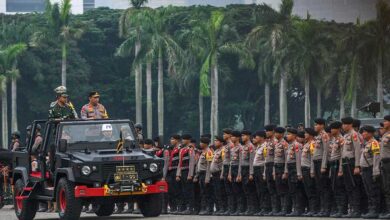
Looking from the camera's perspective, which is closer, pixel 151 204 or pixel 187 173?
pixel 151 204

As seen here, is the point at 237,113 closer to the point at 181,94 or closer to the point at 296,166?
the point at 181,94

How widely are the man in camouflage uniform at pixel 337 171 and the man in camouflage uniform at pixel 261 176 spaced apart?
240cm

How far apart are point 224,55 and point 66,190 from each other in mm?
64980

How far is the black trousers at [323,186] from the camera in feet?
76.7

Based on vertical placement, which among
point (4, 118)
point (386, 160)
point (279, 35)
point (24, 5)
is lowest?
point (4, 118)

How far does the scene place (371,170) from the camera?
72.4 ft

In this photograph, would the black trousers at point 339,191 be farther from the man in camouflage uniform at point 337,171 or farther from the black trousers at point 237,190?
the black trousers at point 237,190

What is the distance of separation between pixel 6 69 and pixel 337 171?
203 feet

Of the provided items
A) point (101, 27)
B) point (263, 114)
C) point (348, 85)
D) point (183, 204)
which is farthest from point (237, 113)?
point (183, 204)

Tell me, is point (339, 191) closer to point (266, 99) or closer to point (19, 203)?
point (19, 203)

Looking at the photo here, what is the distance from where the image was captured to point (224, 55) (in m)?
87.5

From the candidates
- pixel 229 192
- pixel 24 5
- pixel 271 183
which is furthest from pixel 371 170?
pixel 24 5

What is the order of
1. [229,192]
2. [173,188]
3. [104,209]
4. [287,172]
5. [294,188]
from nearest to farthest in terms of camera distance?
[294,188] → [287,172] → [229,192] → [104,209] → [173,188]

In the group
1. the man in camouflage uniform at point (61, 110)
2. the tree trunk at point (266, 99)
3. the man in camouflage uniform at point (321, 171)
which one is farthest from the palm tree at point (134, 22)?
the man in camouflage uniform at point (321, 171)
